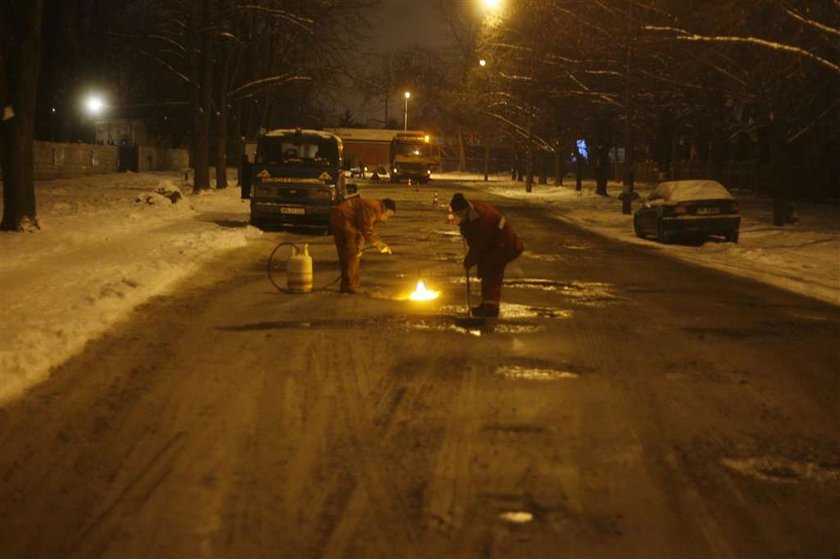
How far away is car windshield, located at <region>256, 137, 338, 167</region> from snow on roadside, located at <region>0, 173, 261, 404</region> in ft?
6.23

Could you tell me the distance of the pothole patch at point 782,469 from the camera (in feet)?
20.9

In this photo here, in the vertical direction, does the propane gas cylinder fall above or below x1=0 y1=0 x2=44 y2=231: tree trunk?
below

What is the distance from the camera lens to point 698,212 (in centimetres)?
2442

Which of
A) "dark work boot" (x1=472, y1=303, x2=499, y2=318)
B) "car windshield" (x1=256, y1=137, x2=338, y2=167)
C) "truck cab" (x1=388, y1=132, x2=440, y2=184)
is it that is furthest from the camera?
"truck cab" (x1=388, y1=132, x2=440, y2=184)

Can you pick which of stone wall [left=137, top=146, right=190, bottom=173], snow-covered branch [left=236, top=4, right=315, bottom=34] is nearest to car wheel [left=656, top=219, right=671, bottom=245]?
Result: snow-covered branch [left=236, top=4, right=315, bottom=34]

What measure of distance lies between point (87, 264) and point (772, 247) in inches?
592

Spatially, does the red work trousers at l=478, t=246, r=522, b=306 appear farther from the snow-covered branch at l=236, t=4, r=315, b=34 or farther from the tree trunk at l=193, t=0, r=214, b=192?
the tree trunk at l=193, t=0, r=214, b=192

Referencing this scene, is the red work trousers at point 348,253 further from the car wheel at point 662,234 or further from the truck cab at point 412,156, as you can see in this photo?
the truck cab at point 412,156

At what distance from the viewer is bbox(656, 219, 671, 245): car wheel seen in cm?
2501

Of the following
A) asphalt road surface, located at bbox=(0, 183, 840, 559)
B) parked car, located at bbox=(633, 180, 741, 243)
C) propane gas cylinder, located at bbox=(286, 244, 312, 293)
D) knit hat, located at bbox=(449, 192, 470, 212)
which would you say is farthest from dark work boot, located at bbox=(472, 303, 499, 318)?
parked car, located at bbox=(633, 180, 741, 243)

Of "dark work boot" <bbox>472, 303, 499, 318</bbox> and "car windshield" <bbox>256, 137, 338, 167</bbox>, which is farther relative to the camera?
"car windshield" <bbox>256, 137, 338, 167</bbox>

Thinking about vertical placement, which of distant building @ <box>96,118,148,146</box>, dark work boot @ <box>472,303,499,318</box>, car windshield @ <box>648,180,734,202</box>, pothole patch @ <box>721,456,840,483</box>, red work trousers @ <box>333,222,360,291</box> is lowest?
pothole patch @ <box>721,456,840,483</box>

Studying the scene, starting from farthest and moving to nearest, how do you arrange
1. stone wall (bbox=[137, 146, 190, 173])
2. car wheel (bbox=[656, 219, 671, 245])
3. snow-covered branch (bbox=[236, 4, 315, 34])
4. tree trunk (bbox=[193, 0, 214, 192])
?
1. stone wall (bbox=[137, 146, 190, 173])
2. tree trunk (bbox=[193, 0, 214, 192])
3. snow-covered branch (bbox=[236, 4, 315, 34])
4. car wheel (bbox=[656, 219, 671, 245])

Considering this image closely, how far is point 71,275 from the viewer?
1527cm
